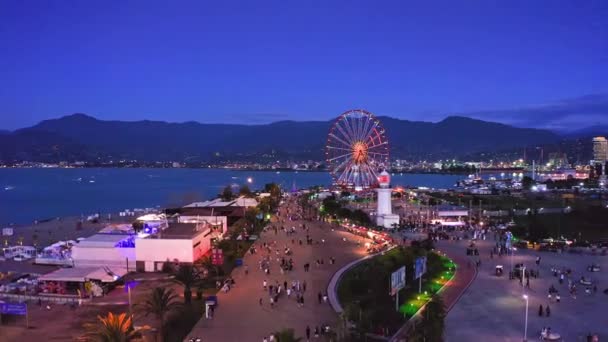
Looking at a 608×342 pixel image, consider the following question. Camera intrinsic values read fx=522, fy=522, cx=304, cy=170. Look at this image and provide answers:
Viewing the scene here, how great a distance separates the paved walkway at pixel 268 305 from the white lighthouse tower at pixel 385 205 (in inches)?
404

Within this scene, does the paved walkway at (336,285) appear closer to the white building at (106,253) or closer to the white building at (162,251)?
the white building at (162,251)

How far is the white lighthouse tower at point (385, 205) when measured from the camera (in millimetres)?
42844

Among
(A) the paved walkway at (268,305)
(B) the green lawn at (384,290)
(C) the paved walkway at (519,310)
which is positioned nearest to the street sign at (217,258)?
(A) the paved walkway at (268,305)

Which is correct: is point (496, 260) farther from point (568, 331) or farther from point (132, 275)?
point (132, 275)

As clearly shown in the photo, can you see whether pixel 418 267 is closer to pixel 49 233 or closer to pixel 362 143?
pixel 362 143

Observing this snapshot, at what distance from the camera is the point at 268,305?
19578 millimetres

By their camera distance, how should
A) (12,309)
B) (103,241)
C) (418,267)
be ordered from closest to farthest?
(12,309) < (418,267) < (103,241)

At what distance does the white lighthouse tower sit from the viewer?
141ft

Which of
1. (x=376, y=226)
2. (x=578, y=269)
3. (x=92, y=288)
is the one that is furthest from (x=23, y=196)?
(x=578, y=269)

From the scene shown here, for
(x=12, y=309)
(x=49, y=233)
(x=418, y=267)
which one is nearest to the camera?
(x=12, y=309)

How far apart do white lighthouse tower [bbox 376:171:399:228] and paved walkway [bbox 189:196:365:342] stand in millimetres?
10264

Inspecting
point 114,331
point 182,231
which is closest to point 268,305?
point 114,331

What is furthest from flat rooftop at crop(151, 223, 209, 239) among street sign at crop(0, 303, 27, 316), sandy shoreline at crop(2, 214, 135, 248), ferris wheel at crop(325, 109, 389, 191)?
ferris wheel at crop(325, 109, 389, 191)

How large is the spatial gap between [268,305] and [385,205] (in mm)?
25760
